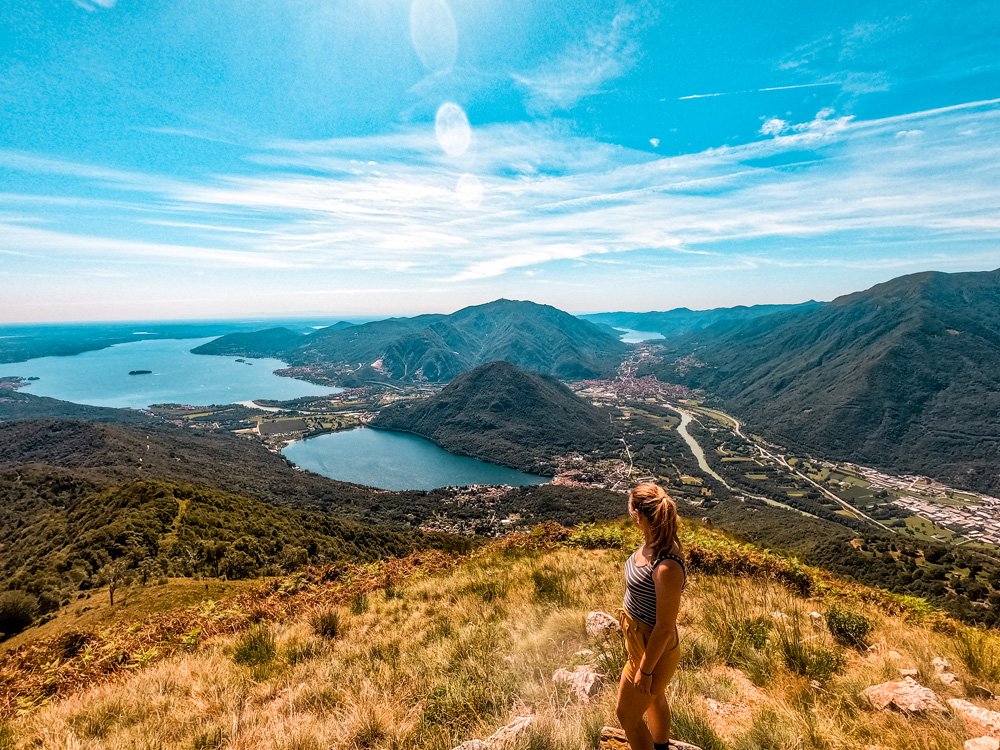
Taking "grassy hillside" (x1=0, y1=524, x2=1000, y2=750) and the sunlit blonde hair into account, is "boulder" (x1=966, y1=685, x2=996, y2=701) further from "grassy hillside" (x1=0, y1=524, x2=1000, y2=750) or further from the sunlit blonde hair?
the sunlit blonde hair

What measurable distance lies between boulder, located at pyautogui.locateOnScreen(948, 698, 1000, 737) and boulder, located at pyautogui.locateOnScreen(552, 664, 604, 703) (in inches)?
115

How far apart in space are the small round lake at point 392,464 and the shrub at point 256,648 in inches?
3731

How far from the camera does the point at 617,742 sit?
10.1 ft

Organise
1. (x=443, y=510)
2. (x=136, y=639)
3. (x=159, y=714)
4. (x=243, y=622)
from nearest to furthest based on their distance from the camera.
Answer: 1. (x=159, y=714)
2. (x=136, y=639)
3. (x=243, y=622)
4. (x=443, y=510)

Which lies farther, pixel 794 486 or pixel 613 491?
pixel 794 486

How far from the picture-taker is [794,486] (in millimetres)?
101062

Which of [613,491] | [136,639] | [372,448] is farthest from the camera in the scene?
[372,448]

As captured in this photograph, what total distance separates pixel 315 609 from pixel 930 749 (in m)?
7.30

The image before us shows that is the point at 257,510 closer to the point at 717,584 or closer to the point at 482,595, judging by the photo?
the point at 482,595

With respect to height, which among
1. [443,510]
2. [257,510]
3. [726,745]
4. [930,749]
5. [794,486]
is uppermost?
[930,749]

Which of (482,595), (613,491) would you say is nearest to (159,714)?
(482,595)

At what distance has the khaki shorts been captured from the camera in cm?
304

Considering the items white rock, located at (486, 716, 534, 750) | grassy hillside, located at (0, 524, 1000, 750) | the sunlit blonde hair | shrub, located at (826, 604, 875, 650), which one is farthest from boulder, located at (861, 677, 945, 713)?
white rock, located at (486, 716, 534, 750)

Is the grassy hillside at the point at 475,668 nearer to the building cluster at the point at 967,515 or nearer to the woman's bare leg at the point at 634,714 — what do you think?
the woman's bare leg at the point at 634,714
